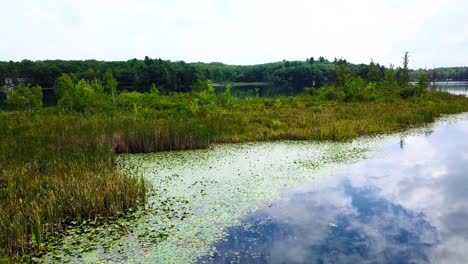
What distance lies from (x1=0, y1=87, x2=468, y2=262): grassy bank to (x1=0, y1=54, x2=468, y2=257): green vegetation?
0.02 m

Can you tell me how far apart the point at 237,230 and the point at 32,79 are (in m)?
79.3

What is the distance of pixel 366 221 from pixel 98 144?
8.54 m

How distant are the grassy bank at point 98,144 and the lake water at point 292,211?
580mm

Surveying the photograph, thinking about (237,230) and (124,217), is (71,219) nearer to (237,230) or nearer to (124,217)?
(124,217)

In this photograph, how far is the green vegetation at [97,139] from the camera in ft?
23.0

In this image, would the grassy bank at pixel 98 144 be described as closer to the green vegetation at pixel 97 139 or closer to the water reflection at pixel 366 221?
the green vegetation at pixel 97 139

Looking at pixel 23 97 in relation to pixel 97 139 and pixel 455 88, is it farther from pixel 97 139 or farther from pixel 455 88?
pixel 455 88

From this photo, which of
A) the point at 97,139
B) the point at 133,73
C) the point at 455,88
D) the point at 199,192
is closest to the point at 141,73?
the point at 133,73

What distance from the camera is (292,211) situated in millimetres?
7980

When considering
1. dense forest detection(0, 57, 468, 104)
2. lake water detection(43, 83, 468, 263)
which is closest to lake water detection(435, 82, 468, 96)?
dense forest detection(0, 57, 468, 104)

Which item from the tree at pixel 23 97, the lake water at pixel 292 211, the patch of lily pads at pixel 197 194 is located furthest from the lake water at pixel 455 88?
the tree at pixel 23 97

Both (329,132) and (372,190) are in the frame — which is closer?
(372,190)

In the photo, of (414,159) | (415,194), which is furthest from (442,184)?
(414,159)

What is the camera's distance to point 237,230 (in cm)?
699
